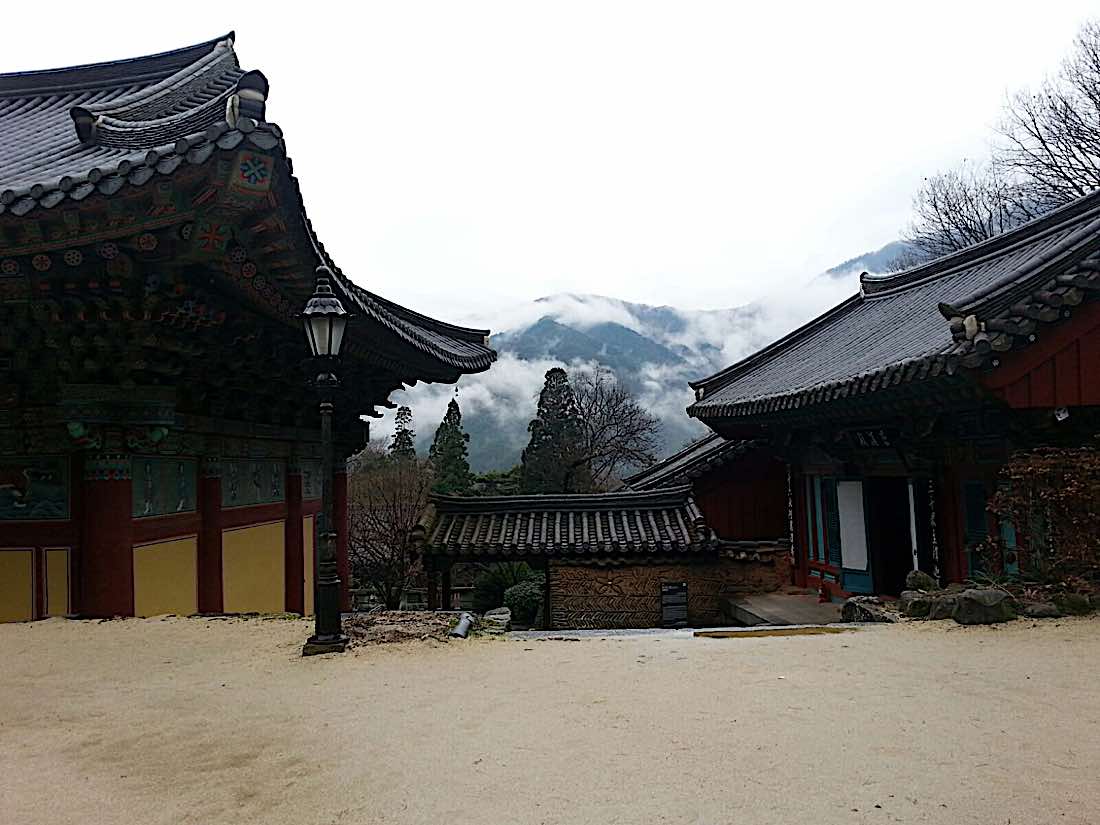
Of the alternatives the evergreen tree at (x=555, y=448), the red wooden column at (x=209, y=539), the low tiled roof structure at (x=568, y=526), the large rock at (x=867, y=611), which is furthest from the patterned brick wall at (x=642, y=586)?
the evergreen tree at (x=555, y=448)

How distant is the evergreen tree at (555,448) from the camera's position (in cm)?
3441

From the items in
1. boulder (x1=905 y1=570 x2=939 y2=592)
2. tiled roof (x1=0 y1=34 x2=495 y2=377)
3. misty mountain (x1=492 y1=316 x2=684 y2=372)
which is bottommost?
boulder (x1=905 y1=570 x2=939 y2=592)

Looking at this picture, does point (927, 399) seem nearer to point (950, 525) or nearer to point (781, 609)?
point (950, 525)

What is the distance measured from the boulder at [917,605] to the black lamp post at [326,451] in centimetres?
492

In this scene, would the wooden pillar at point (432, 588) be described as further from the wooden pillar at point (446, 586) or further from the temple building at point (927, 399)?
the temple building at point (927, 399)

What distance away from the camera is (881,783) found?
3232 millimetres

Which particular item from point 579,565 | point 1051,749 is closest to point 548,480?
point 579,565

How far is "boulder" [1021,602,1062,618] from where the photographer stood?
6.70 meters

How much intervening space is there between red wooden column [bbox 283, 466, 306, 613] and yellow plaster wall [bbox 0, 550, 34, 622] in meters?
3.49

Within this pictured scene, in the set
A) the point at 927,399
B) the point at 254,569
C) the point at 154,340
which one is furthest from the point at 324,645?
the point at 927,399

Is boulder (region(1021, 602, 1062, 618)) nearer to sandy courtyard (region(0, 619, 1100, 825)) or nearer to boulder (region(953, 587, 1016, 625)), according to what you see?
boulder (region(953, 587, 1016, 625))

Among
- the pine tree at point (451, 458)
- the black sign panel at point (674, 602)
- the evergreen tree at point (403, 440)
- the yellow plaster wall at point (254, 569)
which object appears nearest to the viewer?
the yellow plaster wall at point (254, 569)

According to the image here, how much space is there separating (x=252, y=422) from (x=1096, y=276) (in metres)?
8.35

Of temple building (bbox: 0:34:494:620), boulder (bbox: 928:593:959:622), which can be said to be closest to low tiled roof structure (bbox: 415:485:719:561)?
temple building (bbox: 0:34:494:620)
